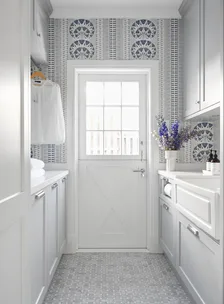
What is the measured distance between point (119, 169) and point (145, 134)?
0.51m

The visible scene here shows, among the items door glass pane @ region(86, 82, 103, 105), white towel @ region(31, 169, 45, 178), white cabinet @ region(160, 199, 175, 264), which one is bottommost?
white cabinet @ region(160, 199, 175, 264)

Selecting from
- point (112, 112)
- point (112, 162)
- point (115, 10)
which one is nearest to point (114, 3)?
point (115, 10)

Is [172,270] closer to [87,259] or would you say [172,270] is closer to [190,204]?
[87,259]

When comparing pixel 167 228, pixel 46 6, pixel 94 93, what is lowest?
pixel 167 228

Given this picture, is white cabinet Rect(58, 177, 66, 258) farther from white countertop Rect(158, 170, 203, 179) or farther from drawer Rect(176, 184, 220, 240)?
drawer Rect(176, 184, 220, 240)

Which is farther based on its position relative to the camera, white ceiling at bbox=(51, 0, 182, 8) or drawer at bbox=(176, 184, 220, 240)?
white ceiling at bbox=(51, 0, 182, 8)

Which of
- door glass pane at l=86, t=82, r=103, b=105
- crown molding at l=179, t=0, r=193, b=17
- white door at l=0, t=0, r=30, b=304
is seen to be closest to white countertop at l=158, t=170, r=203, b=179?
door glass pane at l=86, t=82, r=103, b=105

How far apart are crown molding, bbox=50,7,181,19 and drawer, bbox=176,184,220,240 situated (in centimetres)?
195

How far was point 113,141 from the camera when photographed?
3.55m

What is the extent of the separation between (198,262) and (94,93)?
7.37 ft

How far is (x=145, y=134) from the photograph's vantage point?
11.6 feet

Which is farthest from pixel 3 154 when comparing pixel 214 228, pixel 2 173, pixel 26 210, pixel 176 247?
pixel 176 247

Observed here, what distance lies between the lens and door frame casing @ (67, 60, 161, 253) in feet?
10.9

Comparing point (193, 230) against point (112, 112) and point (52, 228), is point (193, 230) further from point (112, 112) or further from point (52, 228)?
point (112, 112)
